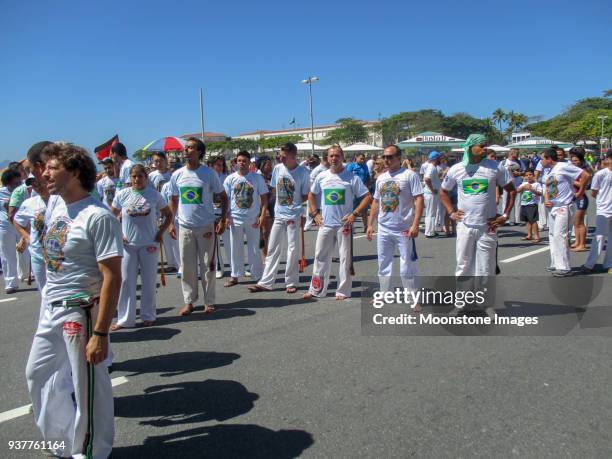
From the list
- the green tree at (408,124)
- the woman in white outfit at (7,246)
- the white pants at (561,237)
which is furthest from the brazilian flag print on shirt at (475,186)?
the green tree at (408,124)

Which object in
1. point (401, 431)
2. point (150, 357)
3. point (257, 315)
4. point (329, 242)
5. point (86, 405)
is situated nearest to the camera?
point (86, 405)

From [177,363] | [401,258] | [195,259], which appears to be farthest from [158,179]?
[177,363]

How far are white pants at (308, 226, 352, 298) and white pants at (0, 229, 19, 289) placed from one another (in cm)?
510

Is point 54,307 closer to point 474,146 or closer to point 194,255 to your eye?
point 194,255

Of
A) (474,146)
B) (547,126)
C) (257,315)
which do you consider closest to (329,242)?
(257,315)

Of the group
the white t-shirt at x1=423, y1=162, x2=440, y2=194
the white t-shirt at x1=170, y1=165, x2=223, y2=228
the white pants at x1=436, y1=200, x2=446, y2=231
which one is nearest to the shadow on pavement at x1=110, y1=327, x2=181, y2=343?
the white t-shirt at x1=170, y1=165, x2=223, y2=228

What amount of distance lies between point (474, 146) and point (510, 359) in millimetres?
2386

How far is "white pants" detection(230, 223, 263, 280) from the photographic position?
852 centimetres

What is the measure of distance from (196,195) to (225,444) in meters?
3.82

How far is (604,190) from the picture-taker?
8477 millimetres

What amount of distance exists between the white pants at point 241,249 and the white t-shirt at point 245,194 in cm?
12

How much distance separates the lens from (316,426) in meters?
3.59

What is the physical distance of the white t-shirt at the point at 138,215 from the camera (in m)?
6.06

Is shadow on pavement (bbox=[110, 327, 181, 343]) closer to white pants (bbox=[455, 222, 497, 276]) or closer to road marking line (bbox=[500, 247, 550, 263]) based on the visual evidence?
white pants (bbox=[455, 222, 497, 276])
